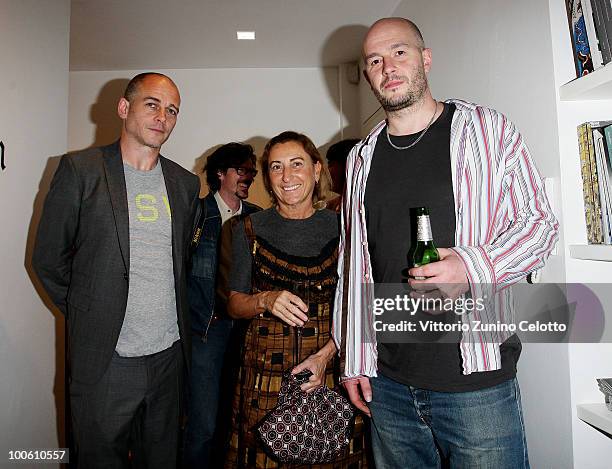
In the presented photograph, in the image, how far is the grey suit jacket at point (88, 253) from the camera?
1596 millimetres

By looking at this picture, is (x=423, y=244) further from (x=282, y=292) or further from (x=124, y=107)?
(x=124, y=107)

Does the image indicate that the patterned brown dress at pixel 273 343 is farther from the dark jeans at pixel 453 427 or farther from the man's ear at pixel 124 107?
the man's ear at pixel 124 107

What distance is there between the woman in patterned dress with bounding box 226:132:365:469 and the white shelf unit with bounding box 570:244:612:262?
76 cm

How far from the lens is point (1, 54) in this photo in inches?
68.7

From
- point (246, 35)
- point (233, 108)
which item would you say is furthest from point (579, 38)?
point (233, 108)

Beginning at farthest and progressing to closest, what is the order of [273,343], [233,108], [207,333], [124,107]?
1. [233,108]
2. [207,333]
3. [124,107]
4. [273,343]

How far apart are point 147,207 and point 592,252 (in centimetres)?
153

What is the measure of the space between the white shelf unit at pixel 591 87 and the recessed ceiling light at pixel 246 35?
9.45ft

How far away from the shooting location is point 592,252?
46.3 inches

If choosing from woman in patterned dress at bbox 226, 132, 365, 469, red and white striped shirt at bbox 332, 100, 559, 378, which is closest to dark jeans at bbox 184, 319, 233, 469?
woman in patterned dress at bbox 226, 132, 365, 469

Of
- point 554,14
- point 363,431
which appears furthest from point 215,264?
point 554,14

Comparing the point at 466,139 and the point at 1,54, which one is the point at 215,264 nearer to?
the point at 1,54

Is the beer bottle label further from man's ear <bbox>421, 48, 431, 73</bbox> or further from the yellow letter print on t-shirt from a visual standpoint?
the yellow letter print on t-shirt

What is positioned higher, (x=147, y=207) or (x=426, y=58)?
(x=426, y=58)
